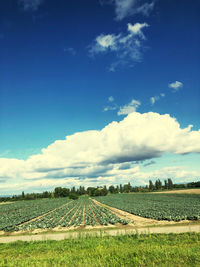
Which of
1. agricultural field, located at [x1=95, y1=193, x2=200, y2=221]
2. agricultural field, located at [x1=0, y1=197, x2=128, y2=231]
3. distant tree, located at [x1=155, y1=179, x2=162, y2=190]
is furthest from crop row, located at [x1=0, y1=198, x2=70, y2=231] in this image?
distant tree, located at [x1=155, y1=179, x2=162, y2=190]

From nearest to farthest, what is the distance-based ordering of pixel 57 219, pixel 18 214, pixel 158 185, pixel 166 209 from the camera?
pixel 57 219 < pixel 166 209 < pixel 18 214 < pixel 158 185

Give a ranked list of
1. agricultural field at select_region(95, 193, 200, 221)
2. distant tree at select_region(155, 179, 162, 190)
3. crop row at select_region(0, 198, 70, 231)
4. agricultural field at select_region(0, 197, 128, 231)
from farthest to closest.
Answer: distant tree at select_region(155, 179, 162, 190) → crop row at select_region(0, 198, 70, 231) → agricultural field at select_region(95, 193, 200, 221) → agricultural field at select_region(0, 197, 128, 231)

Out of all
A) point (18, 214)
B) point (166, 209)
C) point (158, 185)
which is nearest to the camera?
point (166, 209)

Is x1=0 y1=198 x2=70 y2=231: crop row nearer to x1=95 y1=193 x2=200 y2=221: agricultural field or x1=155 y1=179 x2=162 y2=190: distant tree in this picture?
x1=95 y1=193 x2=200 y2=221: agricultural field

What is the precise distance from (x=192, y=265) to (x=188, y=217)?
23.4 metres

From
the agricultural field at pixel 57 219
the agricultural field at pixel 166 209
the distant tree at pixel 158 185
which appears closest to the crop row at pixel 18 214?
the agricultural field at pixel 57 219

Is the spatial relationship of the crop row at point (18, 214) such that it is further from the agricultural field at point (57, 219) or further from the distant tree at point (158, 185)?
the distant tree at point (158, 185)

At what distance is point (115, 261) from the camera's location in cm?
897

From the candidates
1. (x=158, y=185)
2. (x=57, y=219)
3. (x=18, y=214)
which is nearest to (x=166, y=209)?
(x=57, y=219)

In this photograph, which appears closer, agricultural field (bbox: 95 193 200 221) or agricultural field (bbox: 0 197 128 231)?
agricultural field (bbox: 0 197 128 231)

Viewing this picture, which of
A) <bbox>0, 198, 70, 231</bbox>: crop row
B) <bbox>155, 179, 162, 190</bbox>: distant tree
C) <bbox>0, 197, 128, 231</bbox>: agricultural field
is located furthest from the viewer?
<bbox>155, 179, 162, 190</bbox>: distant tree

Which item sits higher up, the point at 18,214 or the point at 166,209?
the point at 166,209

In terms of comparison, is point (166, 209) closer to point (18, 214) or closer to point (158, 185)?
point (18, 214)

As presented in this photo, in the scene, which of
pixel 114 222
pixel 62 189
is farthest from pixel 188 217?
pixel 62 189
